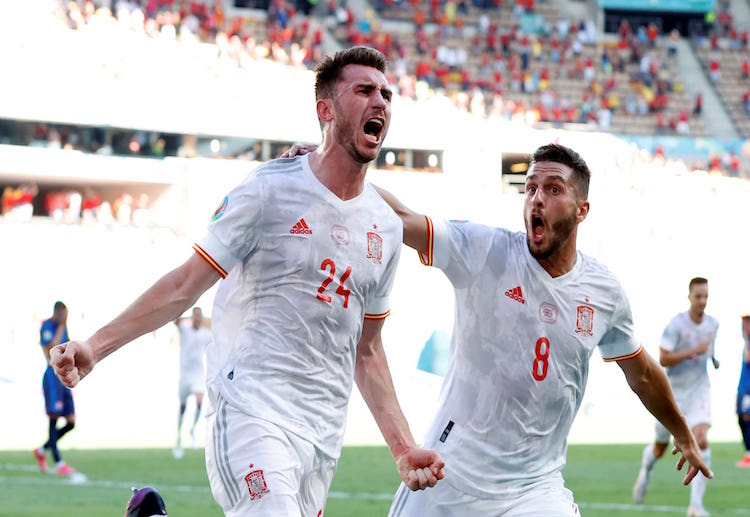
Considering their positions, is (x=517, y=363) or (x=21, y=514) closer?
(x=517, y=363)

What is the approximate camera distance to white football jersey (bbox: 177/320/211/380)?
18.1 metres

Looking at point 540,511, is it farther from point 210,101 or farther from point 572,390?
point 210,101

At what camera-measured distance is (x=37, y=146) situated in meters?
34.0

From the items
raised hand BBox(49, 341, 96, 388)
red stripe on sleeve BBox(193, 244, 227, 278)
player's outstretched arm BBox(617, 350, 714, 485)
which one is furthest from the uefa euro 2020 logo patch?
player's outstretched arm BBox(617, 350, 714, 485)

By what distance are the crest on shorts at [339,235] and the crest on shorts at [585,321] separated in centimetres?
147

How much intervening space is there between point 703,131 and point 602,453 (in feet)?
89.7

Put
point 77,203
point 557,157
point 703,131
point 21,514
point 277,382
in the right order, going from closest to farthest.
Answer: point 277,382
point 557,157
point 21,514
point 77,203
point 703,131

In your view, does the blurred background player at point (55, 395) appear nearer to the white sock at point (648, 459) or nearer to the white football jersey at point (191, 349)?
the white football jersey at point (191, 349)

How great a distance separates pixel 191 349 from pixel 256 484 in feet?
45.8

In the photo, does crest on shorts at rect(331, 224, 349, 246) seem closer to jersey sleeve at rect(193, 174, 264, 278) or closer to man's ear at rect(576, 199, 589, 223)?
jersey sleeve at rect(193, 174, 264, 278)

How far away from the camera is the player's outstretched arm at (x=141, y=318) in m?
4.05

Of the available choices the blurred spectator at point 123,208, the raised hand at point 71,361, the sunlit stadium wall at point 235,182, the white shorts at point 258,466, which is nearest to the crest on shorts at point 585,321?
the white shorts at point 258,466

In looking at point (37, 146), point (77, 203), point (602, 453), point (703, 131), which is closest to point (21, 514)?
point (602, 453)

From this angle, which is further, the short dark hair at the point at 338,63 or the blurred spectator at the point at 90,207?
the blurred spectator at the point at 90,207
